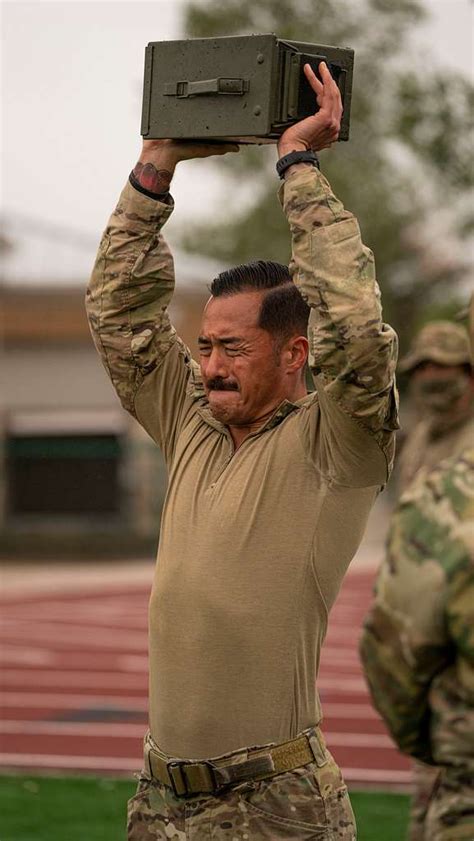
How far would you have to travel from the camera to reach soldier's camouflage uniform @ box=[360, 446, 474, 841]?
7.53 ft

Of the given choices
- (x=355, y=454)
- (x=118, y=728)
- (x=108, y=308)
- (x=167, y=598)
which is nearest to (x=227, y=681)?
(x=167, y=598)

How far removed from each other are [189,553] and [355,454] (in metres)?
0.43

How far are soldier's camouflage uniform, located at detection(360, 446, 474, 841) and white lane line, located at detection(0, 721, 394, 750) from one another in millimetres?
6258

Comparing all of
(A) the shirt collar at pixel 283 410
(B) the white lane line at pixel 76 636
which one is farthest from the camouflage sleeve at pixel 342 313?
(B) the white lane line at pixel 76 636

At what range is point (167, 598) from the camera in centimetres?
324

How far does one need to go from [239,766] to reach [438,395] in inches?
134

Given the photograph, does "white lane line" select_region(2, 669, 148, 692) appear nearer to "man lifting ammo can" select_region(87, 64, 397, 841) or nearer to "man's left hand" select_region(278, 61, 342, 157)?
"man lifting ammo can" select_region(87, 64, 397, 841)

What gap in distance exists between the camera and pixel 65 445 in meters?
27.2

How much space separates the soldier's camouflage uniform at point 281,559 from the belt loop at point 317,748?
0.06 feet

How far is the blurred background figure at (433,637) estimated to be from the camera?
2.29 meters

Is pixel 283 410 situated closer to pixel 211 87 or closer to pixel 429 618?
pixel 211 87

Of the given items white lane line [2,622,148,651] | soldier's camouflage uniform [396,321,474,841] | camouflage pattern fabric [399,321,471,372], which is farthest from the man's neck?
white lane line [2,622,148,651]

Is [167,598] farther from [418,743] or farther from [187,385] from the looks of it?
[418,743]

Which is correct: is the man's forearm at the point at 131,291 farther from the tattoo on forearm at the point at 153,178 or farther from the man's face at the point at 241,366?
the man's face at the point at 241,366
